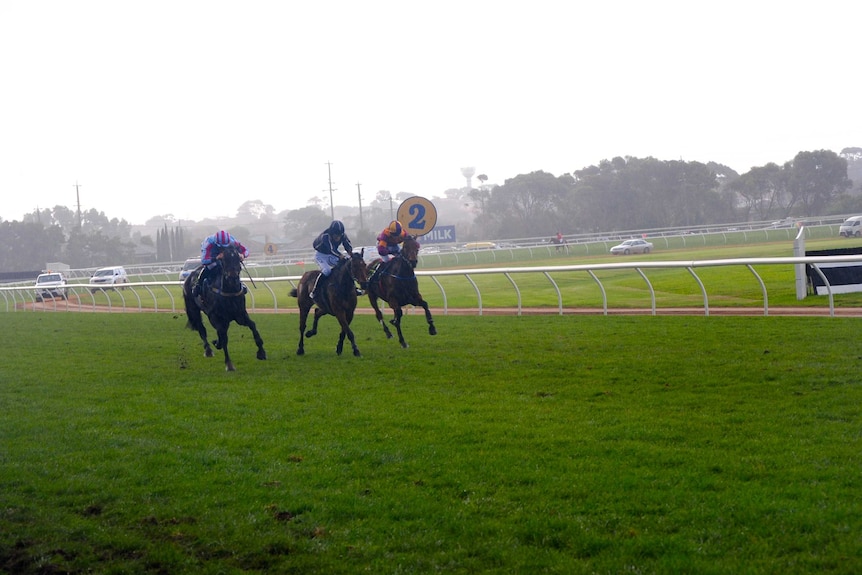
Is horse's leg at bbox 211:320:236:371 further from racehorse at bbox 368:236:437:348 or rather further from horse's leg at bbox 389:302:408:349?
racehorse at bbox 368:236:437:348

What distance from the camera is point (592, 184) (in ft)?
190

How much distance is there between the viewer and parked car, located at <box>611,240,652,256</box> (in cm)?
3928

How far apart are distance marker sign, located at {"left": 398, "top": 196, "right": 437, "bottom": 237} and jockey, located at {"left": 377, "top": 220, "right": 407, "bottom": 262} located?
1.77 m

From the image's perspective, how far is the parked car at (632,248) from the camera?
3928cm

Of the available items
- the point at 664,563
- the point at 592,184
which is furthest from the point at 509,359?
the point at 592,184

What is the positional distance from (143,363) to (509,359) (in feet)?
17.4

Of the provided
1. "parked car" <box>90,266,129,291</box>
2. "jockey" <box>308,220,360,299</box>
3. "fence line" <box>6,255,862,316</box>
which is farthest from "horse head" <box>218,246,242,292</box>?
"parked car" <box>90,266,129,291</box>

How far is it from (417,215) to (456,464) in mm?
5731

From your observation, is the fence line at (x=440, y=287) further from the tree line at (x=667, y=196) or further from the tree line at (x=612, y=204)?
the tree line at (x=667, y=196)

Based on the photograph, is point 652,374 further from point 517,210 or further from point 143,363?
point 517,210

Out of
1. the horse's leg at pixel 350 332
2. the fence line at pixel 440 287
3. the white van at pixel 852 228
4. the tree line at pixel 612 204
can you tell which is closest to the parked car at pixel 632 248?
the white van at pixel 852 228

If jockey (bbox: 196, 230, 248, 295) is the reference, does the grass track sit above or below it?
below

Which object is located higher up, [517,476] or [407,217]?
[407,217]

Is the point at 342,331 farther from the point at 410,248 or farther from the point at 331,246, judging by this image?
the point at 410,248
